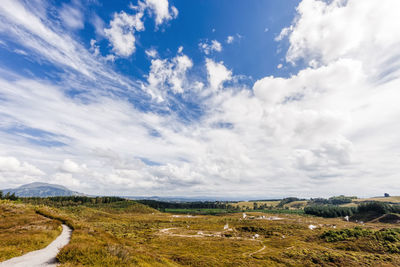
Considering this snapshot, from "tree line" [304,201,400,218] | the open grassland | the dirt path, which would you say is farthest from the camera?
"tree line" [304,201,400,218]

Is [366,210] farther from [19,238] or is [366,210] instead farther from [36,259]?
[19,238]

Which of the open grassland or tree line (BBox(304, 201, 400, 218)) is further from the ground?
the open grassland

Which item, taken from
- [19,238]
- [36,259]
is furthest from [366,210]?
[19,238]

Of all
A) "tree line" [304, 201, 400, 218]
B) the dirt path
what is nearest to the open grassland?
the dirt path

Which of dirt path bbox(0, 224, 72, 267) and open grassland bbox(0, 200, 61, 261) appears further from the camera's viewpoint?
open grassland bbox(0, 200, 61, 261)

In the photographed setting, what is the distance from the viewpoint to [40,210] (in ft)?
153

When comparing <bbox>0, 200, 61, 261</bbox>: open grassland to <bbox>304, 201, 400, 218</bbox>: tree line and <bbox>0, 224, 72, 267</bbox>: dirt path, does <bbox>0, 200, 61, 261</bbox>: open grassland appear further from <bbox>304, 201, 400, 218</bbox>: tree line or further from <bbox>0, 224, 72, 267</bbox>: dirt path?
<bbox>304, 201, 400, 218</bbox>: tree line

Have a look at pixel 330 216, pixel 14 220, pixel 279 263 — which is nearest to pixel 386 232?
pixel 279 263

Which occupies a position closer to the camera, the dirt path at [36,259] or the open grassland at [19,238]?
the dirt path at [36,259]

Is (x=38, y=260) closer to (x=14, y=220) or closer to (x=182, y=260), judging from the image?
(x=14, y=220)

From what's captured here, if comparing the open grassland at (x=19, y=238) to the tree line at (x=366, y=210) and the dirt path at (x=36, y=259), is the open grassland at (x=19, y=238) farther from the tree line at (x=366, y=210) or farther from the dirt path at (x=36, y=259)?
the tree line at (x=366, y=210)

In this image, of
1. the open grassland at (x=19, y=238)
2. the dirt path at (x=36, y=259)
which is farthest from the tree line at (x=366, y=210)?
the open grassland at (x=19, y=238)

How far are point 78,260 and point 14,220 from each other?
25.7 meters

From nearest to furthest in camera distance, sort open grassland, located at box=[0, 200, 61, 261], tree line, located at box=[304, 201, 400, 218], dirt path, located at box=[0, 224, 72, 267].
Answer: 1. dirt path, located at box=[0, 224, 72, 267]
2. open grassland, located at box=[0, 200, 61, 261]
3. tree line, located at box=[304, 201, 400, 218]
